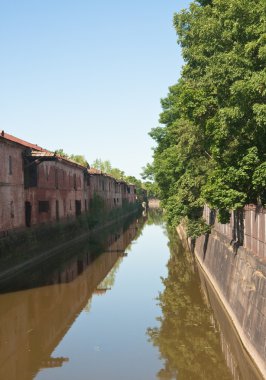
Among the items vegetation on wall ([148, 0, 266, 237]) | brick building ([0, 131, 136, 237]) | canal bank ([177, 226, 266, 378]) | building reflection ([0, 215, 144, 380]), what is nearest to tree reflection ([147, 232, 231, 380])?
canal bank ([177, 226, 266, 378])

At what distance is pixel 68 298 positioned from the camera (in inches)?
898

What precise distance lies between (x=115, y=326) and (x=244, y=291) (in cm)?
598

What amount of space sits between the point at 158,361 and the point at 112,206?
6476cm

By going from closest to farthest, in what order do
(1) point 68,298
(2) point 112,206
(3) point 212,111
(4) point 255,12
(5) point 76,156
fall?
(4) point 255,12 → (3) point 212,111 → (1) point 68,298 → (2) point 112,206 → (5) point 76,156

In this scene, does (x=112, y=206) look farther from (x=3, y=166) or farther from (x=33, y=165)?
(x=3, y=166)

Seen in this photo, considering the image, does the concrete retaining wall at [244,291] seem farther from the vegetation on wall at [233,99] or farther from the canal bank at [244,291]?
the vegetation on wall at [233,99]

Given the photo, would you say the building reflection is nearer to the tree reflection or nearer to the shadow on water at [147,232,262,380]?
the tree reflection

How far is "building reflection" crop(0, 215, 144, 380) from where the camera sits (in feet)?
48.0

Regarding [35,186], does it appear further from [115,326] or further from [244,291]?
[244,291]

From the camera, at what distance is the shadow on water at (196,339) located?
13.4 m

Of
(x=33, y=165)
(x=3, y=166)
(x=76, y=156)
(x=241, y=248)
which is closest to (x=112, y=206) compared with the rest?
(x=76, y=156)

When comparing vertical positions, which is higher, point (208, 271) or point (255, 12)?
point (255, 12)

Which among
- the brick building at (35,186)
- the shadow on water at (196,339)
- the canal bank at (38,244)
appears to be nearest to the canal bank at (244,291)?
the shadow on water at (196,339)

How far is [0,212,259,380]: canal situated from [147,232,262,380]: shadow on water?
3cm
